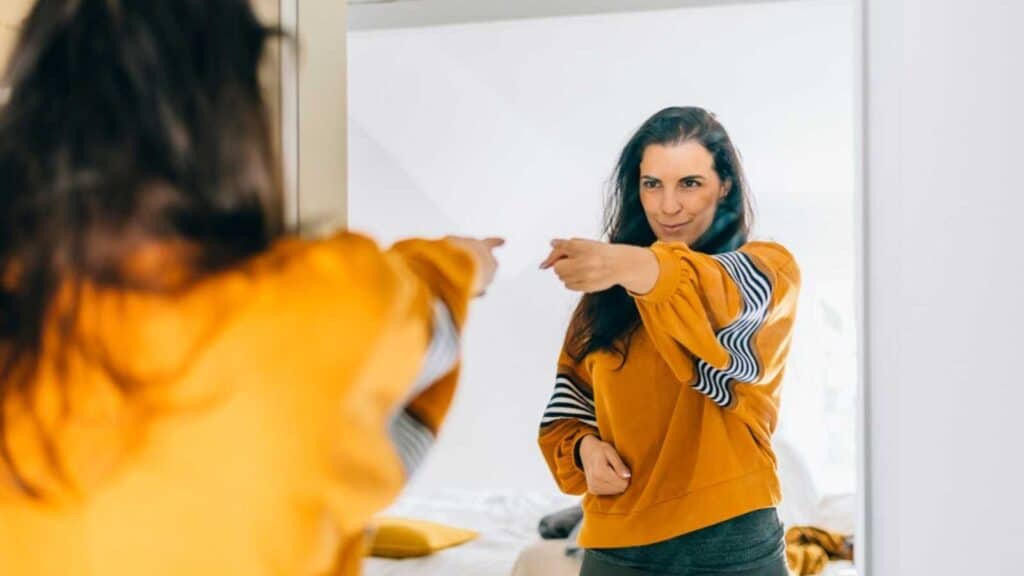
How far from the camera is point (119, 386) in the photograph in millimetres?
729

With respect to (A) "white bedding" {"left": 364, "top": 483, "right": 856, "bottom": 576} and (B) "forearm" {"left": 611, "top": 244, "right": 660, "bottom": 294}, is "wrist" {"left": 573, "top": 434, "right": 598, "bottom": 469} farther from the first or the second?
(B) "forearm" {"left": 611, "top": 244, "right": 660, "bottom": 294}

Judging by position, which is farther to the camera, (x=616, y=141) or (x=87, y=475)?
(x=616, y=141)

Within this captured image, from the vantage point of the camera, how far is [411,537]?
1312 millimetres

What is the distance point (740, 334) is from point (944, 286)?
0.24 meters

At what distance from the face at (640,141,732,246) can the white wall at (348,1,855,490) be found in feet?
0.14

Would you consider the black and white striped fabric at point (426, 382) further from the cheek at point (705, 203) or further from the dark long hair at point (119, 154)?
the cheek at point (705, 203)

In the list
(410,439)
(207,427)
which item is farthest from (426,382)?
(207,427)

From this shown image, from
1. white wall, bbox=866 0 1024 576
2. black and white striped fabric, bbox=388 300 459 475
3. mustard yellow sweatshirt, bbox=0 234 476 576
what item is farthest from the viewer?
white wall, bbox=866 0 1024 576

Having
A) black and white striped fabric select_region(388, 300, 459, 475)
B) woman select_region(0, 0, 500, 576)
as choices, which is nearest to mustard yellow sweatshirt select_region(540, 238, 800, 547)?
black and white striped fabric select_region(388, 300, 459, 475)

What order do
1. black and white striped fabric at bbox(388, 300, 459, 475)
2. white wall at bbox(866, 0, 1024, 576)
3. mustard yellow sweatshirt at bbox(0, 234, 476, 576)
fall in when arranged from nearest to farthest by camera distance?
mustard yellow sweatshirt at bbox(0, 234, 476, 576) → black and white striped fabric at bbox(388, 300, 459, 475) → white wall at bbox(866, 0, 1024, 576)

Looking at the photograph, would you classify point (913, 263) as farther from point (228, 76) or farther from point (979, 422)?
point (228, 76)

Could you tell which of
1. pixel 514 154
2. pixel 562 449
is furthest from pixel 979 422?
pixel 514 154

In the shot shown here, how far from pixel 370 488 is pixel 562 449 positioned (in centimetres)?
52

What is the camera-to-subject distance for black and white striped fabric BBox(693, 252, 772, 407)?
1220mm
